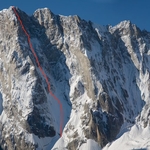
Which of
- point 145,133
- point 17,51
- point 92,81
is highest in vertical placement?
point 17,51

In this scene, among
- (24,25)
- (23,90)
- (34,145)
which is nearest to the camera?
(34,145)

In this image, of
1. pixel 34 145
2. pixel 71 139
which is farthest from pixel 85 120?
pixel 34 145

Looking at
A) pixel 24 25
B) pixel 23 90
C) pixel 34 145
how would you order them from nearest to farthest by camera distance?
pixel 34 145
pixel 23 90
pixel 24 25

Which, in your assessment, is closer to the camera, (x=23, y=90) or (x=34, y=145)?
(x=34, y=145)

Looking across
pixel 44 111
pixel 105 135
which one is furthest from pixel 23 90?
pixel 105 135

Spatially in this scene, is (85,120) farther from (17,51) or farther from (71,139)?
(17,51)

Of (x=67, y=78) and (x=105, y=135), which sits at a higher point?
(x=67, y=78)
